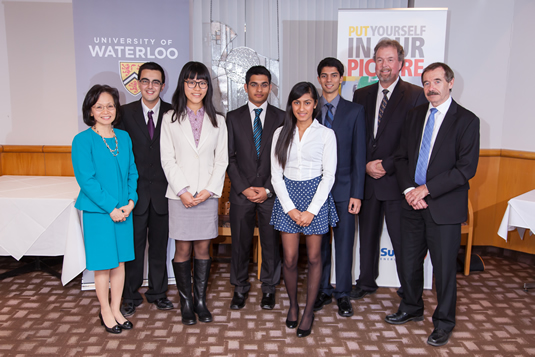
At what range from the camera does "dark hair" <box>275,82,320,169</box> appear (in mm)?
2523

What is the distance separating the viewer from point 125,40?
342 cm

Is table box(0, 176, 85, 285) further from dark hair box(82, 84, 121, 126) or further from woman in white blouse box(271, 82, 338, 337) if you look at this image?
woman in white blouse box(271, 82, 338, 337)

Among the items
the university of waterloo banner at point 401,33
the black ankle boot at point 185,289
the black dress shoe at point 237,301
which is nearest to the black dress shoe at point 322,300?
the black dress shoe at point 237,301

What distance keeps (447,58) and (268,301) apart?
3204mm

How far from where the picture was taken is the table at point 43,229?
307 cm

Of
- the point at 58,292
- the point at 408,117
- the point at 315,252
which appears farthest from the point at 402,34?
the point at 58,292

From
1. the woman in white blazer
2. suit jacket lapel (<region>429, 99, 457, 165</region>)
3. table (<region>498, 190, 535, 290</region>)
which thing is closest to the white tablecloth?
table (<region>498, 190, 535, 290</region>)

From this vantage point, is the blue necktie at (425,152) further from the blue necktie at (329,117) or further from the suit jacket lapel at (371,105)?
the blue necktie at (329,117)

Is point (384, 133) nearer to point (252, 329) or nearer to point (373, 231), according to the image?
point (373, 231)

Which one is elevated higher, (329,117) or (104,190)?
(329,117)

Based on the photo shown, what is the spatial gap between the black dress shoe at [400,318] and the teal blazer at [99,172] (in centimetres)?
203

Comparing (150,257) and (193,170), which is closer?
(193,170)

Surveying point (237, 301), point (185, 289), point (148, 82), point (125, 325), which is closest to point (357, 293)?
point (237, 301)

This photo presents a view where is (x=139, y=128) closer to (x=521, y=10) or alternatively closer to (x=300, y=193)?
(x=300, y=193)
